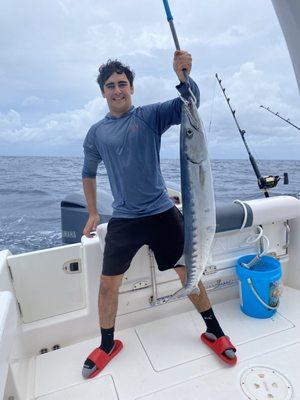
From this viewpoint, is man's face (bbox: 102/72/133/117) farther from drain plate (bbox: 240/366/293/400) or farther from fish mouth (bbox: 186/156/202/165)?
drain plate (bbox: 240/366/293/400)

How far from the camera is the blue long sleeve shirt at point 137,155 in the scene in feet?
6.55

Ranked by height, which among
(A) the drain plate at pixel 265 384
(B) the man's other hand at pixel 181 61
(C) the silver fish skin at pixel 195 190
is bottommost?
(A) the drain plate at pixel 265 384

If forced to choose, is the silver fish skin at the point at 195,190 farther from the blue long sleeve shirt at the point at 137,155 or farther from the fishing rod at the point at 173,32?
the blue long sleeve shirt at the point at 137,155

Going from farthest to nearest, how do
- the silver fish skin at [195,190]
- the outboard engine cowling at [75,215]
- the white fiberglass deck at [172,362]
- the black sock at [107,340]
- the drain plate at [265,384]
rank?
the outboard engine cowling at [75,215], the black sock at [107,340], the white fiberglass deck at [172,362], the drain plate at [265,384], the silver fish skin at [195,190]

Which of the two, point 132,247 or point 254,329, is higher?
point 132,247

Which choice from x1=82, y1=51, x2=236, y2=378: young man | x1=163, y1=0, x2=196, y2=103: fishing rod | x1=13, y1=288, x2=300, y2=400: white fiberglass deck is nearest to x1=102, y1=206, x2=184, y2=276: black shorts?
x1=82, y1=51, x2=236, y2=378: young man

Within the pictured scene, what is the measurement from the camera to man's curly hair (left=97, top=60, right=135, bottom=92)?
2039mm

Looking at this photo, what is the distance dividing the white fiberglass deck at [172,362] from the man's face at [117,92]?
1.69 m

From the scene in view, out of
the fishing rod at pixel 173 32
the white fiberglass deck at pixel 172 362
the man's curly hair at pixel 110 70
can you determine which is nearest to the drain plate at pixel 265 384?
the white fiberglass deck at pixel 172 362

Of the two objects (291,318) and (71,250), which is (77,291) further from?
(291,318)

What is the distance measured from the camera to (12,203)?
32.7 feet

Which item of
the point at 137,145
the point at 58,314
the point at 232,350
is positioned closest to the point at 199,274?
the point at 232,350

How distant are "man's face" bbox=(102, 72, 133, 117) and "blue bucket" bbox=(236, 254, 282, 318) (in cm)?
159

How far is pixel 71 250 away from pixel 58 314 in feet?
1.68
